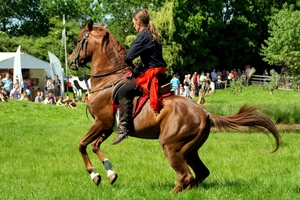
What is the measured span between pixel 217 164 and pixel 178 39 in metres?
45.2

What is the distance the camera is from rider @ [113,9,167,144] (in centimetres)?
870

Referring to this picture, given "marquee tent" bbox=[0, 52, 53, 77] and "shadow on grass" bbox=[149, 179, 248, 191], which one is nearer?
"shadow on grass" bbox=[149, 179, 248, 191]

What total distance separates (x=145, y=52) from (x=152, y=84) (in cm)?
53

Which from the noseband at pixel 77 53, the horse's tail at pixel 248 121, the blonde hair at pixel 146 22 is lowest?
the horse's tail at pixel 248 121

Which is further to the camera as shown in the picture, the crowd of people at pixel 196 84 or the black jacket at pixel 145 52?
the crowd of people at pixel 196 84

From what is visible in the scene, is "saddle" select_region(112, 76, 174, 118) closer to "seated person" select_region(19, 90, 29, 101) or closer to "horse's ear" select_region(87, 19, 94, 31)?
"horse's ear" select_region(87, 19, 94, 31)

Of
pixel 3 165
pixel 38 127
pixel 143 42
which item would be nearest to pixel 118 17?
pixel 38 127

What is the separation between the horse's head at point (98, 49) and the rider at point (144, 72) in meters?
0.55

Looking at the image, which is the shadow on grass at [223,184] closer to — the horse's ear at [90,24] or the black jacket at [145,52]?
the black jacket at [145,52]


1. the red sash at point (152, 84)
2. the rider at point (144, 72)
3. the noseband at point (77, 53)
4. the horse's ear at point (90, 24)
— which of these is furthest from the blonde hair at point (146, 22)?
the noseband at point (77, 53)

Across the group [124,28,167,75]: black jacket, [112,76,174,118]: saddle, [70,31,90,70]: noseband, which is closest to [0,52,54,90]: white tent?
[70,31,90,70]: noseband

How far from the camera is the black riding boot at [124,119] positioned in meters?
8.72

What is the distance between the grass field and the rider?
3.65 ft

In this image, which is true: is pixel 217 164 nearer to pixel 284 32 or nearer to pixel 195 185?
pixel 195 185
